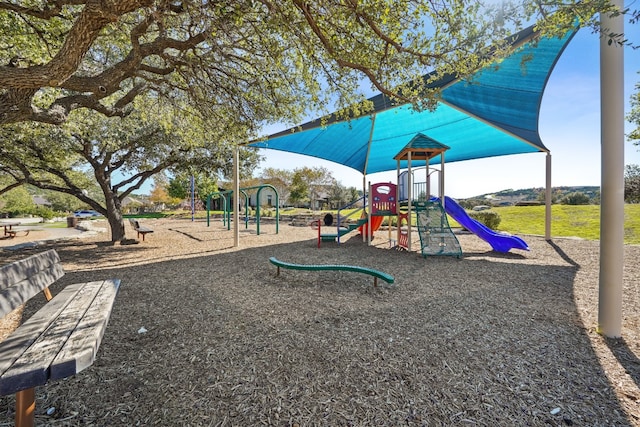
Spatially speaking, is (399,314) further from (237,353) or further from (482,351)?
(237,353)

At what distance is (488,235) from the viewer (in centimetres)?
820

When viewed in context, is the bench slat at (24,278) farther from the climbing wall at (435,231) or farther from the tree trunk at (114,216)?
the climbing wall at (435,231)

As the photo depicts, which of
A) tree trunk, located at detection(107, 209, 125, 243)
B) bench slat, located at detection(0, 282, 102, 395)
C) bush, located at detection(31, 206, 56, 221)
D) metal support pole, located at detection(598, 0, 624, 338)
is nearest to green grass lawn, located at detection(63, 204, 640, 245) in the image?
metal support pole, located at detection(598, 0, 624, 338)

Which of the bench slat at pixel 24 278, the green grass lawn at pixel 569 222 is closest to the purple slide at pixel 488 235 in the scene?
the green grass lawn at pixel 569 222

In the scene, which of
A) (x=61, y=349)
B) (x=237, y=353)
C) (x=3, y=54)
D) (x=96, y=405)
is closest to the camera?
(x=61, y=349)

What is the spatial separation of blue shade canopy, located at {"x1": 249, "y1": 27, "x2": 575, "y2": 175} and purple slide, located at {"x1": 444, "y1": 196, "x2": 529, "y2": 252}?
106 inches

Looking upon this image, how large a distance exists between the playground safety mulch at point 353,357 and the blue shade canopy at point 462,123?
320 cm

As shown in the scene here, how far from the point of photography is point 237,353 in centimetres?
250

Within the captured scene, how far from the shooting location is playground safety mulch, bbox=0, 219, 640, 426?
1.81 metres

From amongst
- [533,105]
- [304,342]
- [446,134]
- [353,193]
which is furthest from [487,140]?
[353,193]

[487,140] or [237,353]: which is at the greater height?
[487,140]

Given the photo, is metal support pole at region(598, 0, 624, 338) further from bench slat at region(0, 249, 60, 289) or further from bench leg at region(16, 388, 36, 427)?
bench slat at region(0, 249, 60, 289)

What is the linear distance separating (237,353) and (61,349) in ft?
4.17

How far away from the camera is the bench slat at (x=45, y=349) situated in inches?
53.3
